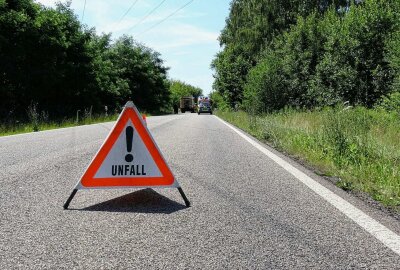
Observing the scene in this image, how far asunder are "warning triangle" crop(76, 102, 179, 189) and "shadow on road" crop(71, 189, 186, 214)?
0.19 metres

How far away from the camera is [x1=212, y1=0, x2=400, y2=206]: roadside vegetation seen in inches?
290

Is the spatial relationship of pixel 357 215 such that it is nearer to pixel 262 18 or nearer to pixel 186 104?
pixel 262 18

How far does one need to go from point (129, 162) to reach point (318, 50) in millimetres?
31059

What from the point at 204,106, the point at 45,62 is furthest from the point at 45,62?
the point at 204,106

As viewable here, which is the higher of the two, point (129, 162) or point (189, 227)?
point (129, 162)

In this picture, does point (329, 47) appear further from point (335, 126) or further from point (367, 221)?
point (367, 221)

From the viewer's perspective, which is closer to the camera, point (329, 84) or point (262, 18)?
point (329, 84)

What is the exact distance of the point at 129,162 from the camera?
473 cm

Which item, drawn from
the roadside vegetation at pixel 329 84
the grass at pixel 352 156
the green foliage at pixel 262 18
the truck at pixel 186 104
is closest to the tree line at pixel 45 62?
the roadside vegetation at pixel 329 84

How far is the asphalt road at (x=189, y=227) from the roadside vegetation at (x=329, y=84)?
1.19 meters

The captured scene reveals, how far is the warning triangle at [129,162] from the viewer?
15.2 ft

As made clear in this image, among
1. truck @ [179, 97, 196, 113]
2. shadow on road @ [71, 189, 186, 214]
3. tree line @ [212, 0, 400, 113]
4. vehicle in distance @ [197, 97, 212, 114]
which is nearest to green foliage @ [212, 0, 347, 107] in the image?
tree line @ [212, 0, 400, 113]

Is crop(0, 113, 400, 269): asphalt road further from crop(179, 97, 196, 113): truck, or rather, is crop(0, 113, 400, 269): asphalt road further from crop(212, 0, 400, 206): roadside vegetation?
crop(179, 97, 196, 113): truck

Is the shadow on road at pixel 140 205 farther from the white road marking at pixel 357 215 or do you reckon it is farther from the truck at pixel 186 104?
the truck at pixel 186 104
